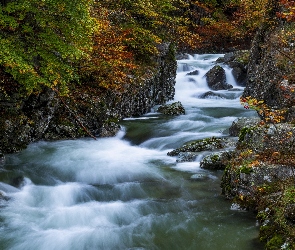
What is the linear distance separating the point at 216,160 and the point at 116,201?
3023 millimetres

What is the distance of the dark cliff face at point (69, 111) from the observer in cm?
1002

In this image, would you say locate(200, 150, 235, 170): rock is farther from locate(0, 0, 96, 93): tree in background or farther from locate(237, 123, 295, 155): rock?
locate(0, 0, 96, 93): tree in background

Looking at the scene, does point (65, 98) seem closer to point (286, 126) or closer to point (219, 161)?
point (219, 161)

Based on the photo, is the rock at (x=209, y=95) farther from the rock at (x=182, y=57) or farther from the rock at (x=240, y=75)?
the rock at (x=182, y=57)

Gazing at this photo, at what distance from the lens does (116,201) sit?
764 cm

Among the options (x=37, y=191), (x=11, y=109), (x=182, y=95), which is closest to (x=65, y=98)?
(x=11, y=109)

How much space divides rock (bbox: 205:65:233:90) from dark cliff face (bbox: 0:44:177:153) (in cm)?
617

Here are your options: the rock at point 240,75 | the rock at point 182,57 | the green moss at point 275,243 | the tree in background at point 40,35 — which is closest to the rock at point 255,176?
the green moss at point 275,243

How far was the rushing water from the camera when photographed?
5945 mm

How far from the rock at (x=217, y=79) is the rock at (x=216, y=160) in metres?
13.6

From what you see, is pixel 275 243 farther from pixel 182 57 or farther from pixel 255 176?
pixel 182 57

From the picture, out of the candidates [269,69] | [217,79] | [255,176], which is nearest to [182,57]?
[217,79]

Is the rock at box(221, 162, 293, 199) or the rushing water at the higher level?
the rock at box(221, 162, 293, 199)

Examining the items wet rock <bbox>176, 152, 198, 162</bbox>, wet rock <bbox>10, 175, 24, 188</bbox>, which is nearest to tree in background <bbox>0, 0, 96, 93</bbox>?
wet rock <bbox>10, 175, 24, 188</bbox>
